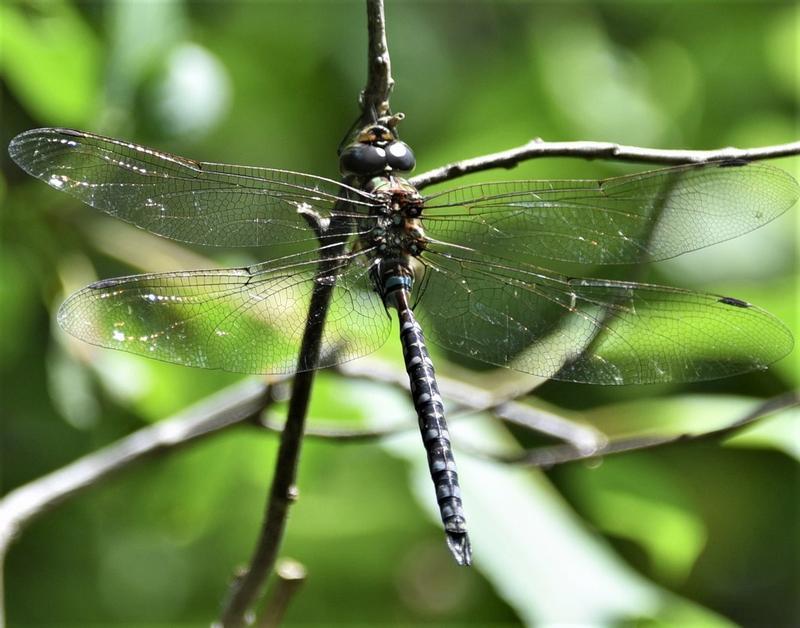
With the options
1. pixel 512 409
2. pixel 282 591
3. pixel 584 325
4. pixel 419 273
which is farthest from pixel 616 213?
pixel 282 591

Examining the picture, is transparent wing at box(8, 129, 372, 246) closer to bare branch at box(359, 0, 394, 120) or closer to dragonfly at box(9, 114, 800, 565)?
dragonfly at box(9, 114, 800, 565)

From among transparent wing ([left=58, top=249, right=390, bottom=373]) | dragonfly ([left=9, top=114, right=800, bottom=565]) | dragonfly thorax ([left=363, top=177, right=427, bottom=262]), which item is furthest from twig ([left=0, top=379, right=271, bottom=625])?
dragonfly thorax ([left=363, top=177, right=427, bottom=262])

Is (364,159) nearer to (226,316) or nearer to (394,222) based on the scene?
(394,222)

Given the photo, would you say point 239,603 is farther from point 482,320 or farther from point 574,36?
point 574,36

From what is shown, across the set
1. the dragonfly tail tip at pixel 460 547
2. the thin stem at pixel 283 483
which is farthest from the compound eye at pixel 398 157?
the dragonfly tail tip at pixel 460 547

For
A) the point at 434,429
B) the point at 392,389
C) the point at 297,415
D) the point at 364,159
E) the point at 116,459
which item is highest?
the point at 392,389

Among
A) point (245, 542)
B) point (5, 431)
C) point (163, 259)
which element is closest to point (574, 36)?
point (163, 259)
